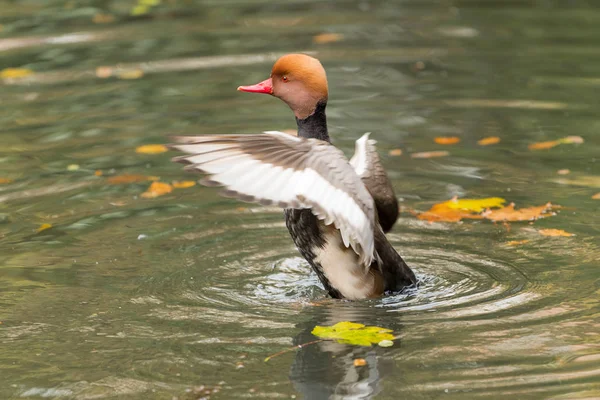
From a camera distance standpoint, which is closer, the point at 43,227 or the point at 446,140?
the point at 43,227

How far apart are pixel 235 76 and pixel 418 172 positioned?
303 centimetres

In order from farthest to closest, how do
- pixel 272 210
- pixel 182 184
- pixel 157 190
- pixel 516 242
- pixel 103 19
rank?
1. pixel 103 19
2. pixel 182 184
3. pixel 157 190
4. pixel 272 210
5. pixel 516 242

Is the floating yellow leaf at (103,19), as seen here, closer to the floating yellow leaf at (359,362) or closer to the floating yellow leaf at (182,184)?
the floating yellow leaf at (182,184)

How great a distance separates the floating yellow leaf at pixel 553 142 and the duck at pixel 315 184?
2.16 meters

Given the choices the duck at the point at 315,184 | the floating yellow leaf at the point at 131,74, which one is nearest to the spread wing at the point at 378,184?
the duck at the point at 315,184

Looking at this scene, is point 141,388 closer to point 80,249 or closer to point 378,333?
point 378,333

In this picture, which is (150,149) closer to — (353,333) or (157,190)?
(157,190)

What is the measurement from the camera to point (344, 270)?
5.31m

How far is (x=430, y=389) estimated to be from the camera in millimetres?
4203

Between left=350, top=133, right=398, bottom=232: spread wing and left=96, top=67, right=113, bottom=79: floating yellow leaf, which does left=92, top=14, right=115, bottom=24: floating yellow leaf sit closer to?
left=96, top=67, right=113, bottom=79: floating yellow leaf

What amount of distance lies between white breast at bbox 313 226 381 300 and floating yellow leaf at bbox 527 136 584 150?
2.75 m

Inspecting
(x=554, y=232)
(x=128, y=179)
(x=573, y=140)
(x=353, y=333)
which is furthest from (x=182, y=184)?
(x=573, y=140)

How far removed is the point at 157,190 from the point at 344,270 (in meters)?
2.27

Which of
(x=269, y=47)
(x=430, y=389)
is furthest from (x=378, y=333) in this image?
(x=269, y=47)
